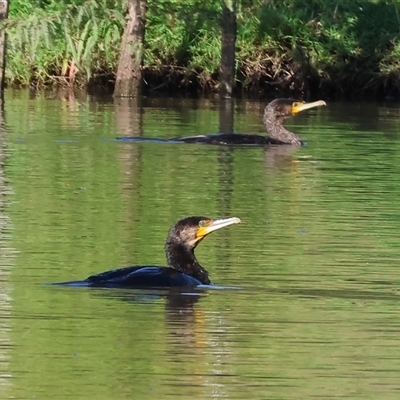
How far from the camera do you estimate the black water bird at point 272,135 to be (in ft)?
75.8

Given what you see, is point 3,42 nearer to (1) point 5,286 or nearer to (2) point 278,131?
(2) point 278,131

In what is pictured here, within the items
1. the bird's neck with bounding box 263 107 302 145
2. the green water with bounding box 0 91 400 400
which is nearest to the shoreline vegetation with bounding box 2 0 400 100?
the bird's neck with bounding box 263 107 302 145

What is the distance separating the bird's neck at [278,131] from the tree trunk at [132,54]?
9755 millimetres

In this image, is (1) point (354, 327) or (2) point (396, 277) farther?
(2) point (396, 277)

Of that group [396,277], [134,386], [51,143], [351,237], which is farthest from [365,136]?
[134,386]

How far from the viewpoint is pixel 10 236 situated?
13820 mm

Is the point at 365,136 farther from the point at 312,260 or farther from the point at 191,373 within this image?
the point at 191,373

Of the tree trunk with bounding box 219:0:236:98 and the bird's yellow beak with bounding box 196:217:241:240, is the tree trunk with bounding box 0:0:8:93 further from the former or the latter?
the bird's yellow beak with bounding box 196:217:241:240

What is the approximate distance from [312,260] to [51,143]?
1019 centimetres

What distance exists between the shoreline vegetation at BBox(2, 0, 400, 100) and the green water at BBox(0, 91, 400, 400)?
11944 mm

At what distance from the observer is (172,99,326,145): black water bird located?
23109 millimetres

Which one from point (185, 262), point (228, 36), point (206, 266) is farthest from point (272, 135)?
point (185, 262)

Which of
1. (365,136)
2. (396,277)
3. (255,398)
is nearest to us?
(255,398)

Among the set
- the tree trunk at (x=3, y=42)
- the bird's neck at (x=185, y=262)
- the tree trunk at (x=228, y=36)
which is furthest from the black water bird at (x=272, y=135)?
the bird's neck at (x=185, y=262)
